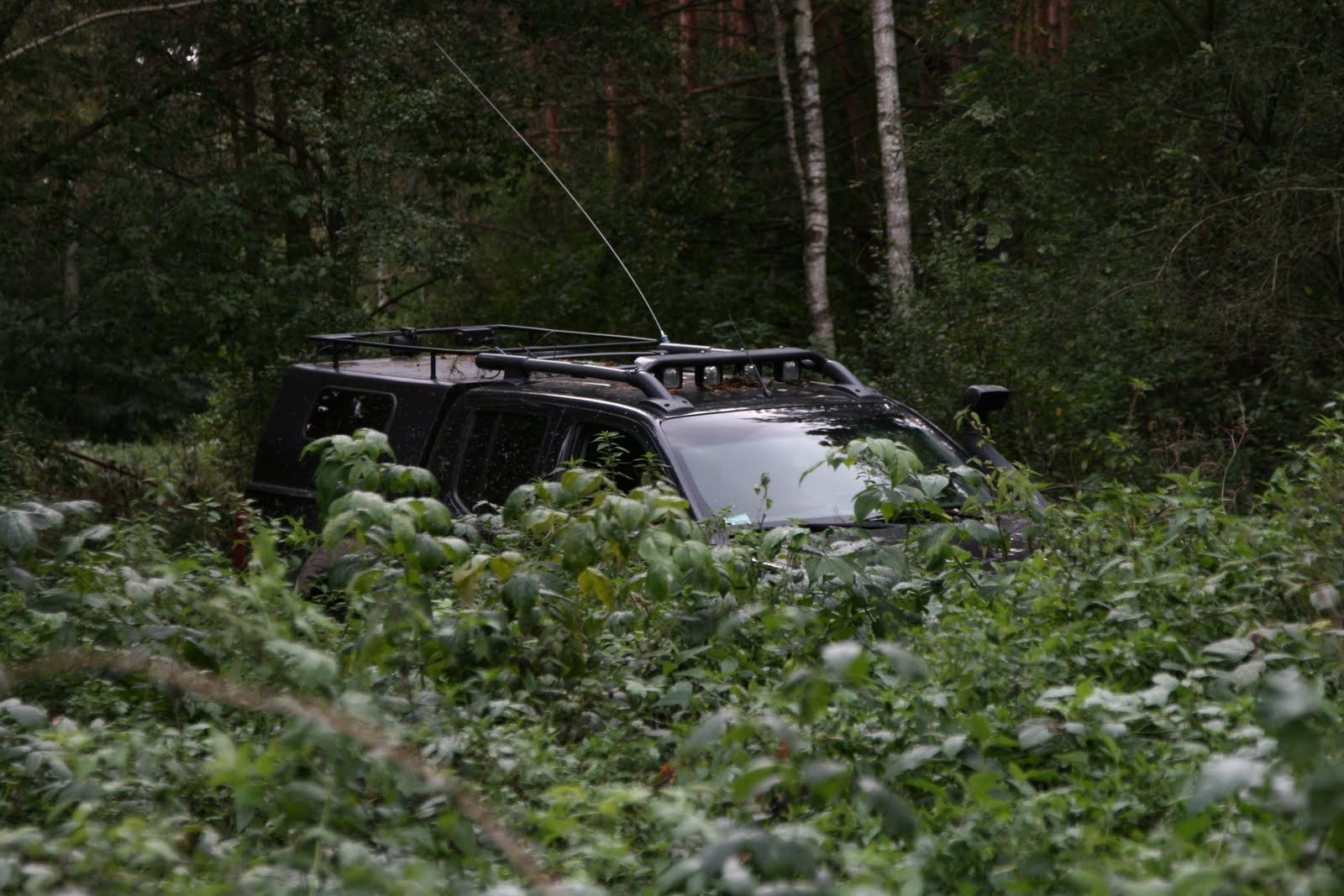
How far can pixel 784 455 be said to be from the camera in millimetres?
6773

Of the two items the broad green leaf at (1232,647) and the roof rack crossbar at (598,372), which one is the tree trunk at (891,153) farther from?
the broad green leaf at (1232,647)

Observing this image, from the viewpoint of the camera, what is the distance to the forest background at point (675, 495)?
10.5 feet

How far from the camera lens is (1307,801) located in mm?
2463

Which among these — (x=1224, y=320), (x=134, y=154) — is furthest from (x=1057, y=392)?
(x=134, y=154)

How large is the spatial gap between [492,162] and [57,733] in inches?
593

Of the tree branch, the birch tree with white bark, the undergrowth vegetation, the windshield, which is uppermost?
the tree branch

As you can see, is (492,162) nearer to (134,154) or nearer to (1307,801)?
(134,154)

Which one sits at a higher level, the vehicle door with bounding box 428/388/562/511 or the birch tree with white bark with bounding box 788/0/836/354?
the birch tree with white bark with bounding box 788/0/836/354

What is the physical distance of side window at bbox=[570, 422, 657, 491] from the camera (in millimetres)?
6668

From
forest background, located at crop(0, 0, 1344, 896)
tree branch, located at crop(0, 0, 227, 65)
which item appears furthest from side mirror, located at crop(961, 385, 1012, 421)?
tree branch, located at crop(0, 0, 227, 65)

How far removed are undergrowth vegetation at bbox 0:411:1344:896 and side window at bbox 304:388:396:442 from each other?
8.47 feet

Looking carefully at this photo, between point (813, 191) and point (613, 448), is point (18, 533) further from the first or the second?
point (813, 191)

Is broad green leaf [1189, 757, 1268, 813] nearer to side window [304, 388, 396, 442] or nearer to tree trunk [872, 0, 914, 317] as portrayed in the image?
side window [304, 388, 396, 442]

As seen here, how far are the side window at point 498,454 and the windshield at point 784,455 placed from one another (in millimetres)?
746
